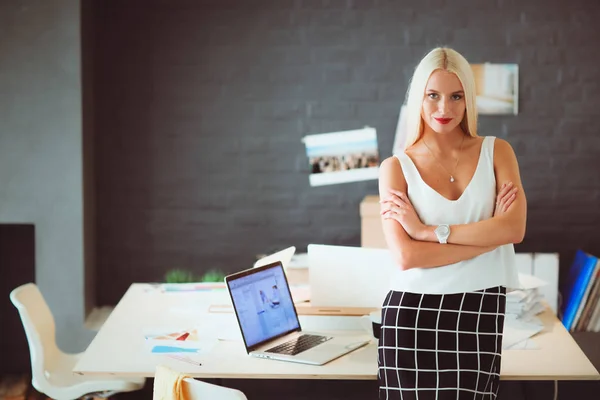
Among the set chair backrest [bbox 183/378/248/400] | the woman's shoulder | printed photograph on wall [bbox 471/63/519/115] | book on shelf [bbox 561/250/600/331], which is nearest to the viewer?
chair backrest [bbox 183/378/248/400]

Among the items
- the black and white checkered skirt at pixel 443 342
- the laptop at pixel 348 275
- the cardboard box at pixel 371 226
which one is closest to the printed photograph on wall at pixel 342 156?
the cardboard box at pixel 371 226

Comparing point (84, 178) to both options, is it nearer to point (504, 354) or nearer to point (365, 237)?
point (365, 237)

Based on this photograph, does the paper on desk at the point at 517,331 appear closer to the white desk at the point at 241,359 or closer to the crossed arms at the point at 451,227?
the white desk at the point at 241,359

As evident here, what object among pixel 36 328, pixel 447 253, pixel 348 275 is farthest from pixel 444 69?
pixel 36 328

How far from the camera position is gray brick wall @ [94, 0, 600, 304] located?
4469mm

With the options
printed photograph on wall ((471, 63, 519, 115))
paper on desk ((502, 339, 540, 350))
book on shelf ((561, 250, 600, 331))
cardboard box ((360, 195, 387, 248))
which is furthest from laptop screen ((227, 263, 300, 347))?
printed photograph on wall ((471, 63, 519, 115))

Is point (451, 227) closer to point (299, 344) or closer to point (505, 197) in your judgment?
point (505, 197)

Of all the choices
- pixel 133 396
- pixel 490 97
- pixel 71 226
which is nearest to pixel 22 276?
pixel 71 226

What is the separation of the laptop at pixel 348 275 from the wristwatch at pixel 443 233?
63cm

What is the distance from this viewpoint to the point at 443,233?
2.43m

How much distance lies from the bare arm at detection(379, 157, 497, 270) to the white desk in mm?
404

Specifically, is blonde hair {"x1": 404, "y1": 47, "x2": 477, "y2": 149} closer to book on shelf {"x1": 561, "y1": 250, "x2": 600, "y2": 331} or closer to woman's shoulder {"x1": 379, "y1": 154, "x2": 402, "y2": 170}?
woman's shoulder {"x1": 379, "y1": 154, "x2": 402, "y2": 170}

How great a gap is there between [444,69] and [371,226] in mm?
1853

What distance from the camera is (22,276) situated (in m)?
4.64
